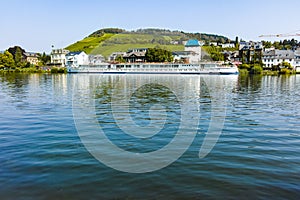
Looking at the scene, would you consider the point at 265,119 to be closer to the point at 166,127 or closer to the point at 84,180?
the point at 166,127

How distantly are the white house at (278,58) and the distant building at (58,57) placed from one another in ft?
332

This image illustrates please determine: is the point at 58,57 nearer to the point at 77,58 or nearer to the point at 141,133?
the point at 77,58

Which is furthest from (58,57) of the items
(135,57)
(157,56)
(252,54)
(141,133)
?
(141,133)

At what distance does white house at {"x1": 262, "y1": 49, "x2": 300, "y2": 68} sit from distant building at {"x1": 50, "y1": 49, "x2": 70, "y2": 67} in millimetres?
101217

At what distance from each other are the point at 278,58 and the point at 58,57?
111 metres

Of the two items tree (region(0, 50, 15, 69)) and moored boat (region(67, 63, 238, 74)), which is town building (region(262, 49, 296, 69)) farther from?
tree (region(0, 50, 15, 69))

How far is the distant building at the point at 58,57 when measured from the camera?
146 meters

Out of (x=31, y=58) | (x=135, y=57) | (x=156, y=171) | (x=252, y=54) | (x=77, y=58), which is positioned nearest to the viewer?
(x=156, y=171)

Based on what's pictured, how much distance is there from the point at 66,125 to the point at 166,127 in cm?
515

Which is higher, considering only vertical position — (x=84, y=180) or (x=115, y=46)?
(x=115, y=46)

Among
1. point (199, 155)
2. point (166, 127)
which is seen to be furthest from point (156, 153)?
point (166, 127)

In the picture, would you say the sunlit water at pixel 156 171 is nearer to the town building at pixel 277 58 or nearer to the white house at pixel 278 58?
the town building at pixel 277 58

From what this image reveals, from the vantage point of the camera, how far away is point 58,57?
148m

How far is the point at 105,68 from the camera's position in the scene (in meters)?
111
